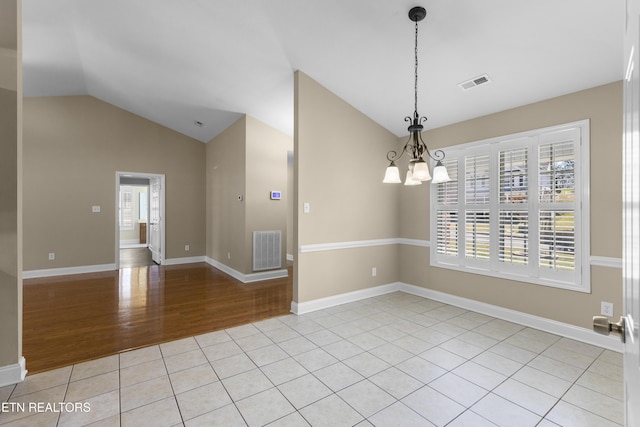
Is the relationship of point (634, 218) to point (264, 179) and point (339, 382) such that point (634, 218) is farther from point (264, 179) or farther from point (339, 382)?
point (264, 179)

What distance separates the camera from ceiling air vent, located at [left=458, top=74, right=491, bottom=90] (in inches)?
119

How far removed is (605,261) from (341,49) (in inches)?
130

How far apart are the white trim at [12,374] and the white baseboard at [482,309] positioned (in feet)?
7.95

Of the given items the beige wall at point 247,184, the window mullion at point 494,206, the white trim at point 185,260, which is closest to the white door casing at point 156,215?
the white trim at point 185,260

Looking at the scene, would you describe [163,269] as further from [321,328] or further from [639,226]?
[639,226]

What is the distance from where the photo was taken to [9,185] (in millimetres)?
2133

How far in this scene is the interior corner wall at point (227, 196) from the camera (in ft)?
17.5

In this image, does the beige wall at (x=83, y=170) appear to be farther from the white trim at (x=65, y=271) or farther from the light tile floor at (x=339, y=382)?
the light tile floor at (x=339, y=382)

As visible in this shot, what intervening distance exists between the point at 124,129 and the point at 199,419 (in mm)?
6279

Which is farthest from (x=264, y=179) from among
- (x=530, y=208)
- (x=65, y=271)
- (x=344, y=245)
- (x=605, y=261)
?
(x=605, y=261)

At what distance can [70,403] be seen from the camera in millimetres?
1974

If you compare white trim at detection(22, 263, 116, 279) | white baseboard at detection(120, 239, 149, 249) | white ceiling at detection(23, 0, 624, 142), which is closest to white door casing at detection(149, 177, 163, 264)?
white trim at detection(22, 263, 116, 279)

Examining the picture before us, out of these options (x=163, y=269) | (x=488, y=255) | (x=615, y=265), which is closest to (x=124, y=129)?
(x=163, y=269)

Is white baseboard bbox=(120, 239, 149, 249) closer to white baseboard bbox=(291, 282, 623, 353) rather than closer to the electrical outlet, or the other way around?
white baseboard bbox=(291, 282, 623, 353)
